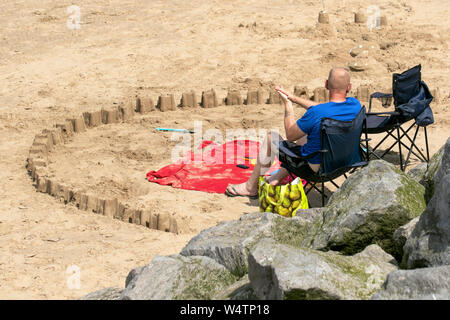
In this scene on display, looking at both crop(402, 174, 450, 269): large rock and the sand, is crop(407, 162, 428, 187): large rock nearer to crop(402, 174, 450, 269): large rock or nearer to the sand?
crop(402, 174, 450, 269): large rock

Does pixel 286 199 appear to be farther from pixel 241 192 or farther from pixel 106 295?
pixel 106 295

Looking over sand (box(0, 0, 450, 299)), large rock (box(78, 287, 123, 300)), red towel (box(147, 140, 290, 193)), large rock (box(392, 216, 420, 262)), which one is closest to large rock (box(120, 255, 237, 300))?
large rock (box(78, 287, 123, 300))

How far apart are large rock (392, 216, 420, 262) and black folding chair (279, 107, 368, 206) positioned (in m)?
1.79

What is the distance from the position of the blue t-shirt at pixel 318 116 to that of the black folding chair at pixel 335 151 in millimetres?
85

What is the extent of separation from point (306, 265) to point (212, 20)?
11662 mm

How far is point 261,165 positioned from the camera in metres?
6.62

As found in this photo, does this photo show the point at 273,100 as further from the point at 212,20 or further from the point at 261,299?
the point at 261,299

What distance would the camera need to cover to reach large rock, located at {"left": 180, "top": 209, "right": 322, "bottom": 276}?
14.1 ft

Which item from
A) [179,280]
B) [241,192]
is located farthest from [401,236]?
[241,192]

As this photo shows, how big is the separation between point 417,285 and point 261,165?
3.54m

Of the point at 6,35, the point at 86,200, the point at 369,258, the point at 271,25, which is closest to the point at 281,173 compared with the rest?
the point at 86,200

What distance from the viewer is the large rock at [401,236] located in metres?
4.04

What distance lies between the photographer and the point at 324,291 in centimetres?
332

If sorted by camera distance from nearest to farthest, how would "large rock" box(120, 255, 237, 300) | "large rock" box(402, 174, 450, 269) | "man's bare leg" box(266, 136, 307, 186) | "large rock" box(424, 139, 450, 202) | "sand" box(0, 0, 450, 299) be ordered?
1. "large rock" box(402, 174, 450, 269)
2. "large rock" box(120, 255, 237, 300)
3. "large rock" box(424, 139, 450, 202)
4. "sand" box(0, 0, 450, 299)
5. "man's bare leg" box(266, 136, 307, 186)
